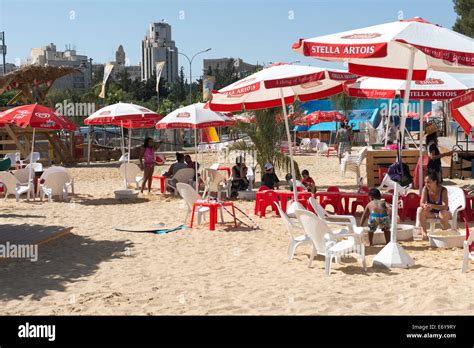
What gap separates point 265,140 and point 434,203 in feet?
26.9

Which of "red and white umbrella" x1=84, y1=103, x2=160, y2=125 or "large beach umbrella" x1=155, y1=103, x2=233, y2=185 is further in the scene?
"red and white umbrella" x1=84, y1=103, x2=160, y2=125

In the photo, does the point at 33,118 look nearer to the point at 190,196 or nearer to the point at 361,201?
the point at 190,196

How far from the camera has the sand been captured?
5727mm

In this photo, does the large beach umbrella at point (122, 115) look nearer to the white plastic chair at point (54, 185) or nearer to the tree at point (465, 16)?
the white plastic chair at point (54, 185)

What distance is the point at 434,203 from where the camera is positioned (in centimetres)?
866

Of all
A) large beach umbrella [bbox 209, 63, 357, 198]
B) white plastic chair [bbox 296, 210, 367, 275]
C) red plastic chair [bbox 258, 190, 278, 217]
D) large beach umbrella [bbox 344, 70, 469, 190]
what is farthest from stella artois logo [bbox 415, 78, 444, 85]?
white plastic chair [bbox 296, 210, 367, 275]

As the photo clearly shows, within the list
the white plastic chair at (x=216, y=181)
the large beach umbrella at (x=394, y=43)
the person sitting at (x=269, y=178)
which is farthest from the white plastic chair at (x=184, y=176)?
the large beach umbrella at (x=394, y=43)

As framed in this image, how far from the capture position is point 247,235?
9.57 m

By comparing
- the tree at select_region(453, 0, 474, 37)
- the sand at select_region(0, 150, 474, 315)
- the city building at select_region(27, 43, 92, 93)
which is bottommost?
the sand at select_region(0, 150, 474, 315)

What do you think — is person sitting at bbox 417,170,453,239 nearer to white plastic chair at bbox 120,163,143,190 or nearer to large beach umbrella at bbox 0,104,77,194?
large beach umbrella at bbox 0,104,77,194

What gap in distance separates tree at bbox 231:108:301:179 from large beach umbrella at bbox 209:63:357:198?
14.7ft

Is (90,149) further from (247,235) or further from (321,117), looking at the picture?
(247,235)

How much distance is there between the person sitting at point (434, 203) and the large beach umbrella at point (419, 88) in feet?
8.45

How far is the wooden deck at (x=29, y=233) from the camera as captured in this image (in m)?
8.67
